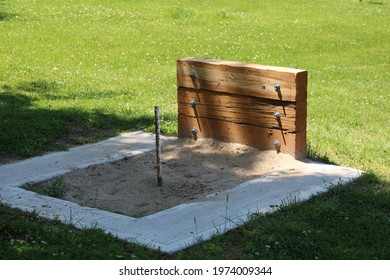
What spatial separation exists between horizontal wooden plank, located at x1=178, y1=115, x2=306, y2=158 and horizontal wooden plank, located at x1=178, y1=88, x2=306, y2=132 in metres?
0.05

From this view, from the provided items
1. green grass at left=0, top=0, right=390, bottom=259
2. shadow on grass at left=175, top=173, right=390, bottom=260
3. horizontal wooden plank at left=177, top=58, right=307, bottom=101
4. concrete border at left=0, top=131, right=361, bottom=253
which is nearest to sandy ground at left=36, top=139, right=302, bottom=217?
concrete border at left=0, top=131, right=361, bottom=253

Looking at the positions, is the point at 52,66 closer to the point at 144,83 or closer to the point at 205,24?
the point at 144,83

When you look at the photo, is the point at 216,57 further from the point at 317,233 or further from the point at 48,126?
the point at 317,233

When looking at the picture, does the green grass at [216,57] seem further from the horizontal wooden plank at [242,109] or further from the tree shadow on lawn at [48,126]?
the horizontal wooden plank at [242,109]

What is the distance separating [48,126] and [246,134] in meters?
2.25

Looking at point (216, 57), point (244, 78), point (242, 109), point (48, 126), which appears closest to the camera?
point (244, 78)

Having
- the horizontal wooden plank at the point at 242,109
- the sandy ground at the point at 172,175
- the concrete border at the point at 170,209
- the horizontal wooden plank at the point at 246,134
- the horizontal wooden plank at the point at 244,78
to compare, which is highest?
the horizontal wooden plank at the point at 244,78

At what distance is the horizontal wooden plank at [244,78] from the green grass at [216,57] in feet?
2.60

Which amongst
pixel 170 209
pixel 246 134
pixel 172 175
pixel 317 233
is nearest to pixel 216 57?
pixel 246 134

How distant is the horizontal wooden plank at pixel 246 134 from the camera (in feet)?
24.6

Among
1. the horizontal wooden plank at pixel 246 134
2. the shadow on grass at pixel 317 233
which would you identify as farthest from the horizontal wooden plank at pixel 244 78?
the shadow on grass at pixel 317 233

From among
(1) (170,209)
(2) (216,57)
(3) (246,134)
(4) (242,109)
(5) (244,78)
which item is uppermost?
(5) (244,78)

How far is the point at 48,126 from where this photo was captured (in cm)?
879

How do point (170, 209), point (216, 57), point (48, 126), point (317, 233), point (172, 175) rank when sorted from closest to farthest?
1. point (317, 233)
2. point (170, 209)
3. point (172, 175)
4. point (48, 126)
5. point (216, 57)
